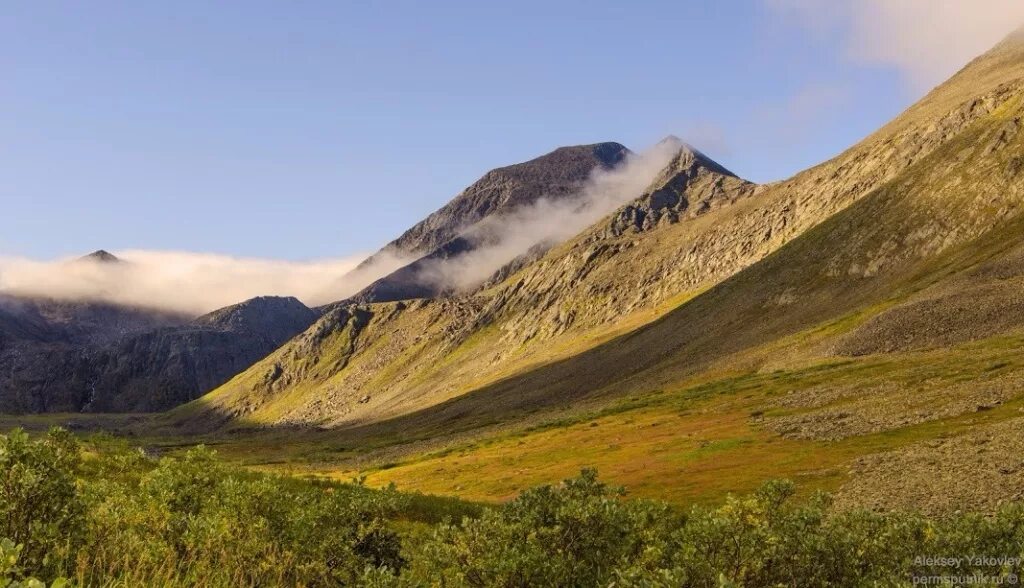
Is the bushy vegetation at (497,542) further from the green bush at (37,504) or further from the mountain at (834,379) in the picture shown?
the mountain at (834,379)

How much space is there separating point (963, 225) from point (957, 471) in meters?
125

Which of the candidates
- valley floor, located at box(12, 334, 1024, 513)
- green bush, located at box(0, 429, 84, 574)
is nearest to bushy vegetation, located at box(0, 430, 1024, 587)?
green bush, located at box(0, 429, 84, 574)

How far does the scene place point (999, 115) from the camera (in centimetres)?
16950

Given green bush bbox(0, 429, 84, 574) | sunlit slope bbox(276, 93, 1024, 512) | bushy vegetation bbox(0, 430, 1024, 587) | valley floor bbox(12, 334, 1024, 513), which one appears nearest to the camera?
green bush bbox(0, 429, 84, 574)

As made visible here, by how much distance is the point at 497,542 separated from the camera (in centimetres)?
1409

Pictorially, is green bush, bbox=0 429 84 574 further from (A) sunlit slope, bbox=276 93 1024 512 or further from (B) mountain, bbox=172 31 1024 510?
(A) sunlit slope, bbox=276 93 1024 512

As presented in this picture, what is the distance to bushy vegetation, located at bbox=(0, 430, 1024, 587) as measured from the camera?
40.3ft

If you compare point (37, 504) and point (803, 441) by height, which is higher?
point (37, 504)

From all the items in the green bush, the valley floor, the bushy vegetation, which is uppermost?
the green bush

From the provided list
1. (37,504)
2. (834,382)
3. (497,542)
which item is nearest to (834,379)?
(834,382)

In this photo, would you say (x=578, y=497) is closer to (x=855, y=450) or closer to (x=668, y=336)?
(x=855, y=450)

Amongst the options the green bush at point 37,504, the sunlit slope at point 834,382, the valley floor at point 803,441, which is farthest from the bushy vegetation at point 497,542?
the sunlit slope at point 834,382

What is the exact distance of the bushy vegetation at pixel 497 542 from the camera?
12297 mm

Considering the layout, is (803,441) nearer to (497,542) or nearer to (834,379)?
(834,379)
